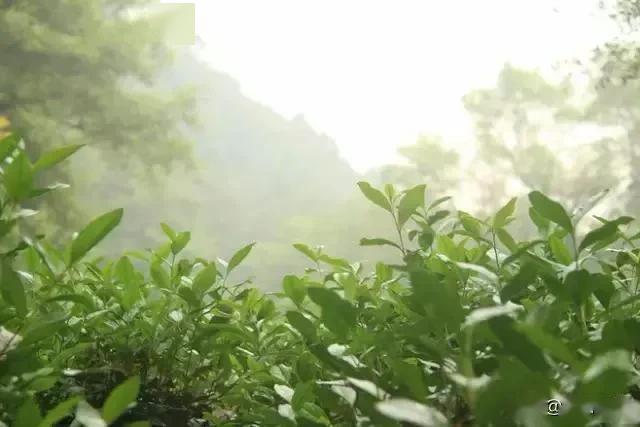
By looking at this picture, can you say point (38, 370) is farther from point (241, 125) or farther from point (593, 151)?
point (241, 125)

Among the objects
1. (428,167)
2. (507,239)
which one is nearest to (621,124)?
(428,167)

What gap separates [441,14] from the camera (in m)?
8.61

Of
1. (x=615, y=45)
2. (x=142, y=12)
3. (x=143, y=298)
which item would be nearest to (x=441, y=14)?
(x=142, y=12)

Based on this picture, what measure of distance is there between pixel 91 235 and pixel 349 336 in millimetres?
176

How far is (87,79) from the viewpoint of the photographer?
473cm

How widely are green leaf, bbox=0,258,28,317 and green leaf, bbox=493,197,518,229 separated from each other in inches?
13.3

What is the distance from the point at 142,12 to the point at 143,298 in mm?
5293

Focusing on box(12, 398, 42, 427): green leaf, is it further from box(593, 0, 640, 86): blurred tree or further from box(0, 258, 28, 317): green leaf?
box(593, 0, 640, 86): blurred tree

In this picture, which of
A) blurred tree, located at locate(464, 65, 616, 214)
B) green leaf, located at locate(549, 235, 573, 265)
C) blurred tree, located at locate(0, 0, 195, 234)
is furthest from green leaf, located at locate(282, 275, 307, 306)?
blurred tree, located at locate(464, 65, 616, 214)

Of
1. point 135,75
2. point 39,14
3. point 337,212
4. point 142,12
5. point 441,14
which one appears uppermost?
point 441,14

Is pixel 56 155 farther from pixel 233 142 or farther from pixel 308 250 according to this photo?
pixel 233 142

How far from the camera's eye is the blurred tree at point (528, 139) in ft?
21.6

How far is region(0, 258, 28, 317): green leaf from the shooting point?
0.96ft

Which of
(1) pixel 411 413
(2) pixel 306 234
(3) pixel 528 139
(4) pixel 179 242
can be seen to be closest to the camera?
(1) pixel 411 413
